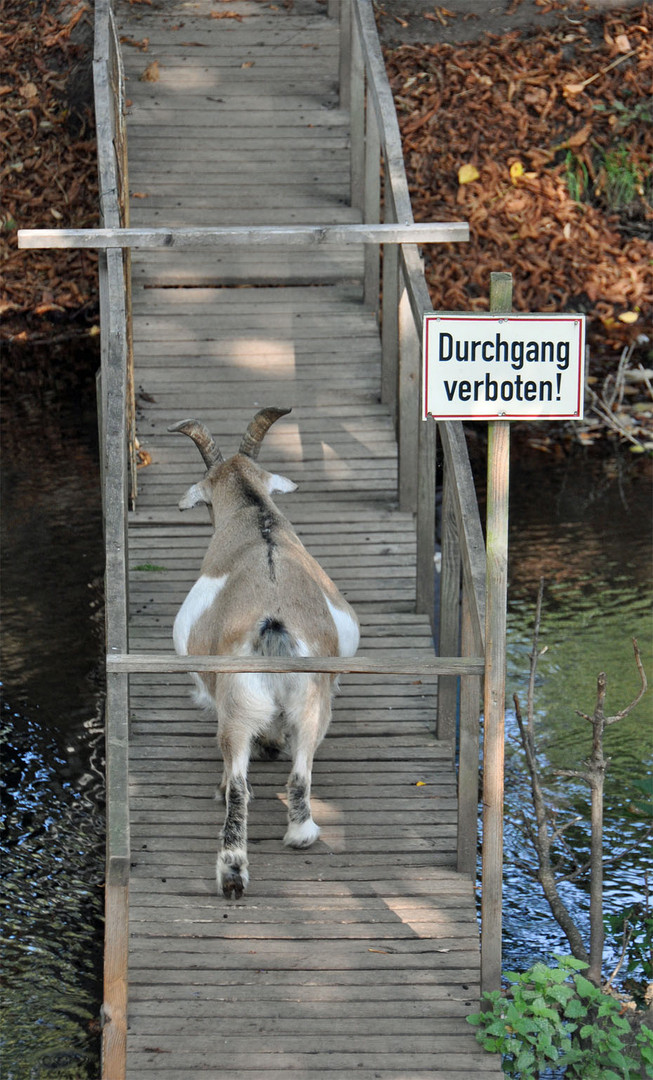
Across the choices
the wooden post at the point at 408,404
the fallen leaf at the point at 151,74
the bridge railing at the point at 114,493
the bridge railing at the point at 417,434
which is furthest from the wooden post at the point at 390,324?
the fallen leaf at the point at 151,74

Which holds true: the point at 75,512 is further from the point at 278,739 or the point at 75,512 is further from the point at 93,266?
the point at 278,739

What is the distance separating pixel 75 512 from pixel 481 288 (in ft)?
15.3

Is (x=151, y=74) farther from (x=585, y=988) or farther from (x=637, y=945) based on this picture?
(x=585, y=988)

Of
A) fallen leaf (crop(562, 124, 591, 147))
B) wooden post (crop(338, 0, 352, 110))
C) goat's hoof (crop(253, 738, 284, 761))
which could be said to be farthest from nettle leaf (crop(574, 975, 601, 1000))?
fallen leaf (crop(562, 124, 591, 147))

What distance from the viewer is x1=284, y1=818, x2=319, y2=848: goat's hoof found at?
5.71 m

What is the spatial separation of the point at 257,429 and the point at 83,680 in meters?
2.36

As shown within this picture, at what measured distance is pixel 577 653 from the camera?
8.60 meters

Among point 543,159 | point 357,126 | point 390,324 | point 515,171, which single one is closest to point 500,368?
point 390,324

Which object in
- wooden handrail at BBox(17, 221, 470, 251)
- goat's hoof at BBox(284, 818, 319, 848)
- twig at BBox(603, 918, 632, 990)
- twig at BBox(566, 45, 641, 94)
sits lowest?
twig at BBox(603, 918, 632, 990)

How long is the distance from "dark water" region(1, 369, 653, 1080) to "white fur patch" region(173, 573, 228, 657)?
4.33 ft

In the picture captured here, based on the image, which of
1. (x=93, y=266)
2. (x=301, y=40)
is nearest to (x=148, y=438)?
(x=301, y=40)

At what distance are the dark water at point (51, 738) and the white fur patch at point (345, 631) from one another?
1653mm

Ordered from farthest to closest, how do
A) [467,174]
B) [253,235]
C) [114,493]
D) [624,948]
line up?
[467,174], [253,235], [114,493], [624,948]

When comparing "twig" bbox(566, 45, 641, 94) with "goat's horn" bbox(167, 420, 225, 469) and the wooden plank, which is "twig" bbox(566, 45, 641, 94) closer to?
the wooden plank
